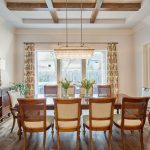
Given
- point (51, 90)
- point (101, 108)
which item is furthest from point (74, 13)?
point (101, 108)

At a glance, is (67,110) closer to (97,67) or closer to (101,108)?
(101,108)

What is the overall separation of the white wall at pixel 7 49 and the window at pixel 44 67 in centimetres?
97

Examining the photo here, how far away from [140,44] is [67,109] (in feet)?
14.8

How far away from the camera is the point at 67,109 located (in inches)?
126

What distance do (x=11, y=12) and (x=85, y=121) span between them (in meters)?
3.70

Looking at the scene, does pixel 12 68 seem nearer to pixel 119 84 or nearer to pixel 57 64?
pixel 57 64

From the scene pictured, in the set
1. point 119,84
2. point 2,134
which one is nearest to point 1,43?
point 2,134

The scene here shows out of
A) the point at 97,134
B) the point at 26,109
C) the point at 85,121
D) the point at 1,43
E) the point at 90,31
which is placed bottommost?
the point at 97,134

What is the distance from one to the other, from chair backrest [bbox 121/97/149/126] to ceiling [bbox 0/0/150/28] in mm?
2403

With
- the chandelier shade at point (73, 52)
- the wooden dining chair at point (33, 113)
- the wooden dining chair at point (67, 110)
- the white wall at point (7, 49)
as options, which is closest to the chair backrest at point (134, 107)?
the wooden dining chair at point (67, 110)

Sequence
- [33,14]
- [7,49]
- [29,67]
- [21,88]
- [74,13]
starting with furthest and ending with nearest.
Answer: [29,67] → [21,88] → [7,49] → [33,14] → [74,13]

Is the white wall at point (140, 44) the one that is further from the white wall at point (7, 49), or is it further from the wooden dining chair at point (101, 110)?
the white wall at point (7, 49)

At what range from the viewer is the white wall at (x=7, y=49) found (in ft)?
19.9

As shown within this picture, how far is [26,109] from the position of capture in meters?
3.23
